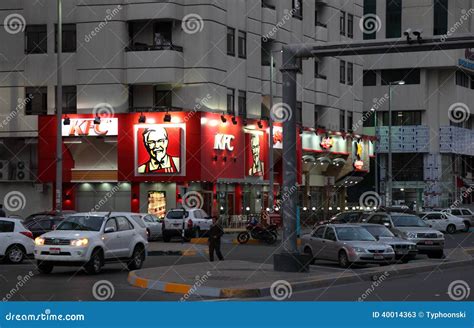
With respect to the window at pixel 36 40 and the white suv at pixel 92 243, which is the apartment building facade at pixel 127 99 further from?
the white suv at pixel 92 243

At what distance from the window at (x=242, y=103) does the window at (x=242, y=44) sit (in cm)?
238

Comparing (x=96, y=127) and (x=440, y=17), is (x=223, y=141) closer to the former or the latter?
(x=96, y=127)

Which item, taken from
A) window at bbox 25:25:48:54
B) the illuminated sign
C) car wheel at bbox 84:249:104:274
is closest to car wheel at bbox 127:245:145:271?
car wheel at bbox 84:249:104:274

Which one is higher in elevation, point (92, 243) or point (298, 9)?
point (298, 9)

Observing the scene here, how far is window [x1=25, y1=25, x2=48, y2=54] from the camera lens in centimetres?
5419

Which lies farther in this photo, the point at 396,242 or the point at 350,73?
the point at 350,73

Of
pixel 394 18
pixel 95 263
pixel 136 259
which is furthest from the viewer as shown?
pixel 394 18

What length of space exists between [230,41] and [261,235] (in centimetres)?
1748

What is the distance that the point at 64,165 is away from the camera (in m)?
53.5

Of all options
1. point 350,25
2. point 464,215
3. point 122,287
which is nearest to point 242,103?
point 464,215

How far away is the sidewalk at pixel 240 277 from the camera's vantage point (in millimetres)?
20062

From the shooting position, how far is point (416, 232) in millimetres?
33875

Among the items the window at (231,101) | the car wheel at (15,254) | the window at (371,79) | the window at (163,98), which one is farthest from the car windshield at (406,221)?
the window at (371,79)

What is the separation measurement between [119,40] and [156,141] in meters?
6.31
